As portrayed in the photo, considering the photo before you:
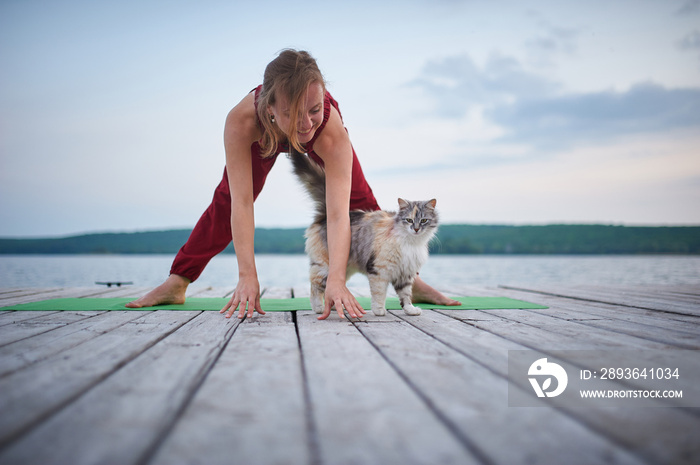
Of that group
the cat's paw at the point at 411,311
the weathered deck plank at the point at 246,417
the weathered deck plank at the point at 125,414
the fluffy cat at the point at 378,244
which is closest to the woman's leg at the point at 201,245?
the fluffy cat at the point at 378,244

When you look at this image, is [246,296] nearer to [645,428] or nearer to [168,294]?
[168,294]

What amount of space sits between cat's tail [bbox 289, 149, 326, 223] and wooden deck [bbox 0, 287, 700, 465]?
4.05 ft

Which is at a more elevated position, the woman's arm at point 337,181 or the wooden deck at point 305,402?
the woman's arm at point 337,181

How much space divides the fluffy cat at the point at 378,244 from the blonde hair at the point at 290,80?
0.60m

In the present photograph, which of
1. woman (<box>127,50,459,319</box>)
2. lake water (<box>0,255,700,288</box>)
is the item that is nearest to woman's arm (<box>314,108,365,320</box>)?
woman (<box>127,50,459,319</box>)

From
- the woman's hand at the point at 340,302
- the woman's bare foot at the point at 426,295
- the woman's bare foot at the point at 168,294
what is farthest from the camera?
the woman's bare foot at the point at 426,295

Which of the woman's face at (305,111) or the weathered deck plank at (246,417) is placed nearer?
the weathered deck plank at (246,417)

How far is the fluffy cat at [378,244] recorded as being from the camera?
2691 millimetres

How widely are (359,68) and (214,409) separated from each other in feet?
32.0

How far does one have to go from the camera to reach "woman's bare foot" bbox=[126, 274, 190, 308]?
2.92 metres

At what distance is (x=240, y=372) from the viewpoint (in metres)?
1.18

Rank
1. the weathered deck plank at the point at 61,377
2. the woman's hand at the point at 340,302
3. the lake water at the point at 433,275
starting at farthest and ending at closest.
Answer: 1. the lake water at the point at 433,275
2. the woman's hand at the point at 340,302
3. the weathered deck plank at the point at 61,377
